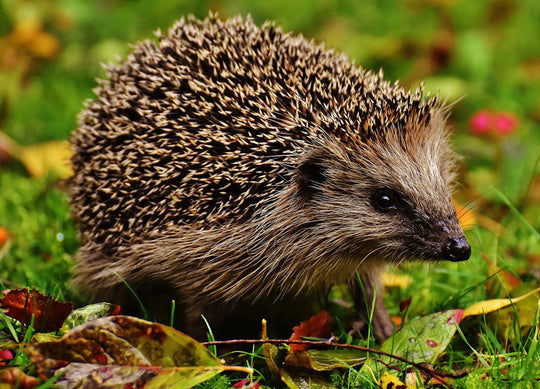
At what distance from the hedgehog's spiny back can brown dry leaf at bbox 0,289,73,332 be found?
0.70 m

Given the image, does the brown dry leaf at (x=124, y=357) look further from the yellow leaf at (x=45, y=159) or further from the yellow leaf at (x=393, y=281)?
the yellow leaf at (x=45, y=159)

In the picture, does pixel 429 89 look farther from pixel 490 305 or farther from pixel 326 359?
pixel 326 359

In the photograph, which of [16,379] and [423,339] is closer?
[16,379]

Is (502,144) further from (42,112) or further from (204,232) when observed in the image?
(42,112)

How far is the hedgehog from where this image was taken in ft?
12.2

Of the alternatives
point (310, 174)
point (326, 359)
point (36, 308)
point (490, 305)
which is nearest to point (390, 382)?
point (326, 359)

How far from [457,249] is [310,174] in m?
0.92

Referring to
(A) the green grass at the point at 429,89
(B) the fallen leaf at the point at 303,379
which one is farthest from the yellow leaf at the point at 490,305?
(B) the fallen leaf at the point at 303,379

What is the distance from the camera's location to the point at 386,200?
3746 mm

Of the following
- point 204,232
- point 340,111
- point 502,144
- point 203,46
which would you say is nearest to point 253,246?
point 204,232

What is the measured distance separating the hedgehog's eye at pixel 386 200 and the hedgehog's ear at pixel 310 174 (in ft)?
1.08

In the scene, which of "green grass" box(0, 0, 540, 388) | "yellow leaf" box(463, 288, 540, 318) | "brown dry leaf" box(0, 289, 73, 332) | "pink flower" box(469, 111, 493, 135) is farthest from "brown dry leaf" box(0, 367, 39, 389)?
"pink flower" box(469, 111, 493, 135)

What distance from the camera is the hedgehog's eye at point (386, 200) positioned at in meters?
3.73

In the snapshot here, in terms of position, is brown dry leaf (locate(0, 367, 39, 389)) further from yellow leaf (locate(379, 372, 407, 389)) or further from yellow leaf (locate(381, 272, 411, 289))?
yellow leaf (locate(381, 272, 411, 289))
